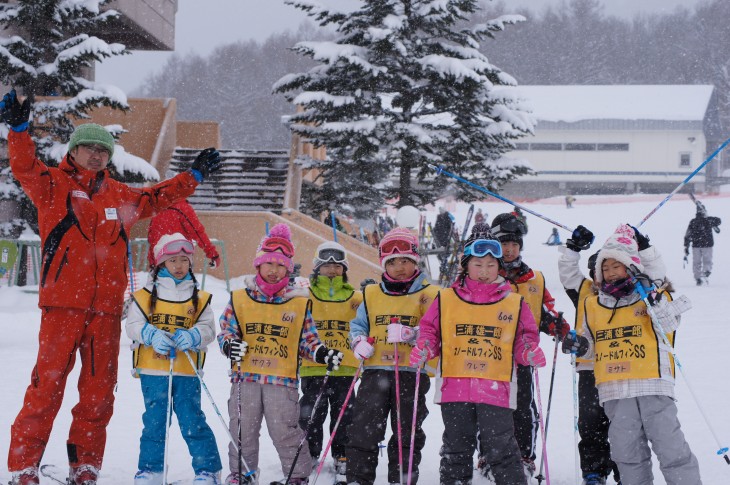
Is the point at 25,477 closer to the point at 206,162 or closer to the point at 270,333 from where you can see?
the point at 270,333

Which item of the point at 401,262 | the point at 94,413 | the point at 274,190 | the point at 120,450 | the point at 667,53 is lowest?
the point at 120,450

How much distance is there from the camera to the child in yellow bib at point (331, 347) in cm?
549

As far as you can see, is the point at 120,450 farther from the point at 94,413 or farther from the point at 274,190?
the point at 274,190

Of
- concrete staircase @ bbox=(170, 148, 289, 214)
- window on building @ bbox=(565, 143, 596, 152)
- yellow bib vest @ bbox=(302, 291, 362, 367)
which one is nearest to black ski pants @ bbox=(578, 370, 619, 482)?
yellow bib vest @ bbox=(302, 291, 362, 367)

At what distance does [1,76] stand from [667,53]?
8263 cm

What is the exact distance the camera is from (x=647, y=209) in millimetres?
37000

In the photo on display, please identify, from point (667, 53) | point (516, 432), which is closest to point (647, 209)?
point (516, 432)

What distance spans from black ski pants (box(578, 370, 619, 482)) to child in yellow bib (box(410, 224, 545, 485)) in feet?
2.67

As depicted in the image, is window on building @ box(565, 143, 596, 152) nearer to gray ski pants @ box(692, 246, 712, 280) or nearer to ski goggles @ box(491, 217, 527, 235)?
gray ski pants @ box(692, 246, 712, 280)

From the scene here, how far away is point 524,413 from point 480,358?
967 mm

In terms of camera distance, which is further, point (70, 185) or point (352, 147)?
point (352, 147)

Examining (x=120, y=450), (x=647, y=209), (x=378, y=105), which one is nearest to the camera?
(x=120, y=450)

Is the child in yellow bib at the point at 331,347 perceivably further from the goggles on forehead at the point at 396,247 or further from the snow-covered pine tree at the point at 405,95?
the snow-covered pine tree at the point at 405,95

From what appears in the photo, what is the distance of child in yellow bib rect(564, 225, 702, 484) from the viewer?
4.43 m
